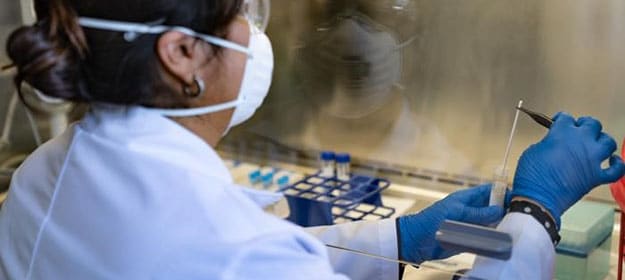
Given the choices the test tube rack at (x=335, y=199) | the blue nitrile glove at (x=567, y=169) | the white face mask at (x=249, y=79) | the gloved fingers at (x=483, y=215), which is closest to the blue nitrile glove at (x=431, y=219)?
the gloved fingers at (x=483, y=215)

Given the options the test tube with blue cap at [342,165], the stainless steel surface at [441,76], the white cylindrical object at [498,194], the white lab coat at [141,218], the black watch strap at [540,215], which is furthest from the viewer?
the test tube with blue cap at [342,165]

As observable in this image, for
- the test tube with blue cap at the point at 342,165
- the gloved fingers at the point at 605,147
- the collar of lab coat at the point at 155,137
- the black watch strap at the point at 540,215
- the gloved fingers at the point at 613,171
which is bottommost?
the test tube with blue cap at the point at 342,165

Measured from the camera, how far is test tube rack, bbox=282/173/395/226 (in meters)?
1.41

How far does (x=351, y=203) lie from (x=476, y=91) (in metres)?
0.34

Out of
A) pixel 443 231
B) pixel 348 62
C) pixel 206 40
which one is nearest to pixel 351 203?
pixel 348 62

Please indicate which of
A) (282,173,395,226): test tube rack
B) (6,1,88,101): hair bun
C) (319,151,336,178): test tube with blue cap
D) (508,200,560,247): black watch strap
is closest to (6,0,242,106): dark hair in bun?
(6,1,88,101): hair bun

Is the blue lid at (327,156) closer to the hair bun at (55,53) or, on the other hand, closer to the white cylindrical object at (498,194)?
the white cylindrical object at (498,194)

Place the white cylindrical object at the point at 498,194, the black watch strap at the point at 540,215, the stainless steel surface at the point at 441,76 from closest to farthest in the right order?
the black watch strap at the point at 540,215
the white cylindrical object at the point at 498,194
the stainless steel surface at the point at 441,76

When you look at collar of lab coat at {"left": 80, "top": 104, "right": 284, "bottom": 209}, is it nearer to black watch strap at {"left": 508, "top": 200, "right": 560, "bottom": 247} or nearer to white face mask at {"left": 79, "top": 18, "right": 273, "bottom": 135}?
white face mask at {"left": 79, "top": 18, "right": 273, "bottom": 135}

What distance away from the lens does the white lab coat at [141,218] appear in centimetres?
76

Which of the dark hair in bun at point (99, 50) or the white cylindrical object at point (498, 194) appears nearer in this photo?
the dark hair in bun at point (99, 50)

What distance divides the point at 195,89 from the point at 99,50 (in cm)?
11

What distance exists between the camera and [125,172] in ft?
2.61

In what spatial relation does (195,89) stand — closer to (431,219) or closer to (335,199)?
(431,219)
